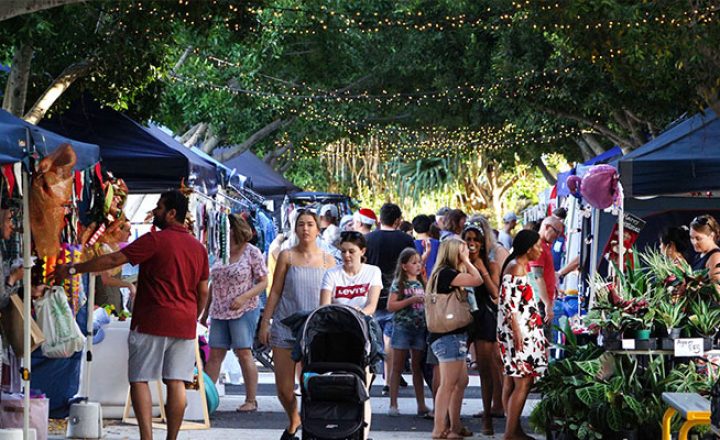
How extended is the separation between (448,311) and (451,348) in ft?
1.00

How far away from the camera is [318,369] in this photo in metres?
9.79

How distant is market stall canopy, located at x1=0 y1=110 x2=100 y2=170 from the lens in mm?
8922

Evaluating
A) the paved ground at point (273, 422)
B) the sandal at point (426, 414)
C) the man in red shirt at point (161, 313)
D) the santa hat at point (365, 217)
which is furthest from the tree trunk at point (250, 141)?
the man in red shirt at point (161, 313)

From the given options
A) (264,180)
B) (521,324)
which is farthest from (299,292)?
(264,180)

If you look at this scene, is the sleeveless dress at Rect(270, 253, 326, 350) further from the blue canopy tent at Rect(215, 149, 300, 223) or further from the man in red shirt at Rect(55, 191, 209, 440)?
the blue canopy tent at Rect(215, 149, 300, 223)

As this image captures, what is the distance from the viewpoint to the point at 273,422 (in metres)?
12.9

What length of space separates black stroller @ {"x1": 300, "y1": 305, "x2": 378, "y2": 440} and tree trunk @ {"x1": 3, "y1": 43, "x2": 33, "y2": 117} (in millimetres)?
5060

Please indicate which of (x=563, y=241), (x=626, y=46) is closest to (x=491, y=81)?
(x=563, y=241)

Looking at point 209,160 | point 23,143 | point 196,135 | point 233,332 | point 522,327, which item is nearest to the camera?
point 23,143

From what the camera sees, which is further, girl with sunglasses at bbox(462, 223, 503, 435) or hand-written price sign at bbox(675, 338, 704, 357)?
girl with sunglasses at bbox(462, 223, 503, 435)

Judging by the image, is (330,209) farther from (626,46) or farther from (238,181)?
→ (626,46)

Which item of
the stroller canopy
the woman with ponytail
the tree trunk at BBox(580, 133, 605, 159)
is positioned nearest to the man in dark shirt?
the woman with ponytail

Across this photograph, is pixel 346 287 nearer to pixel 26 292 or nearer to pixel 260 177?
pixel 26 292

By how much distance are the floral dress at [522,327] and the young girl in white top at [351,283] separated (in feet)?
3.42
